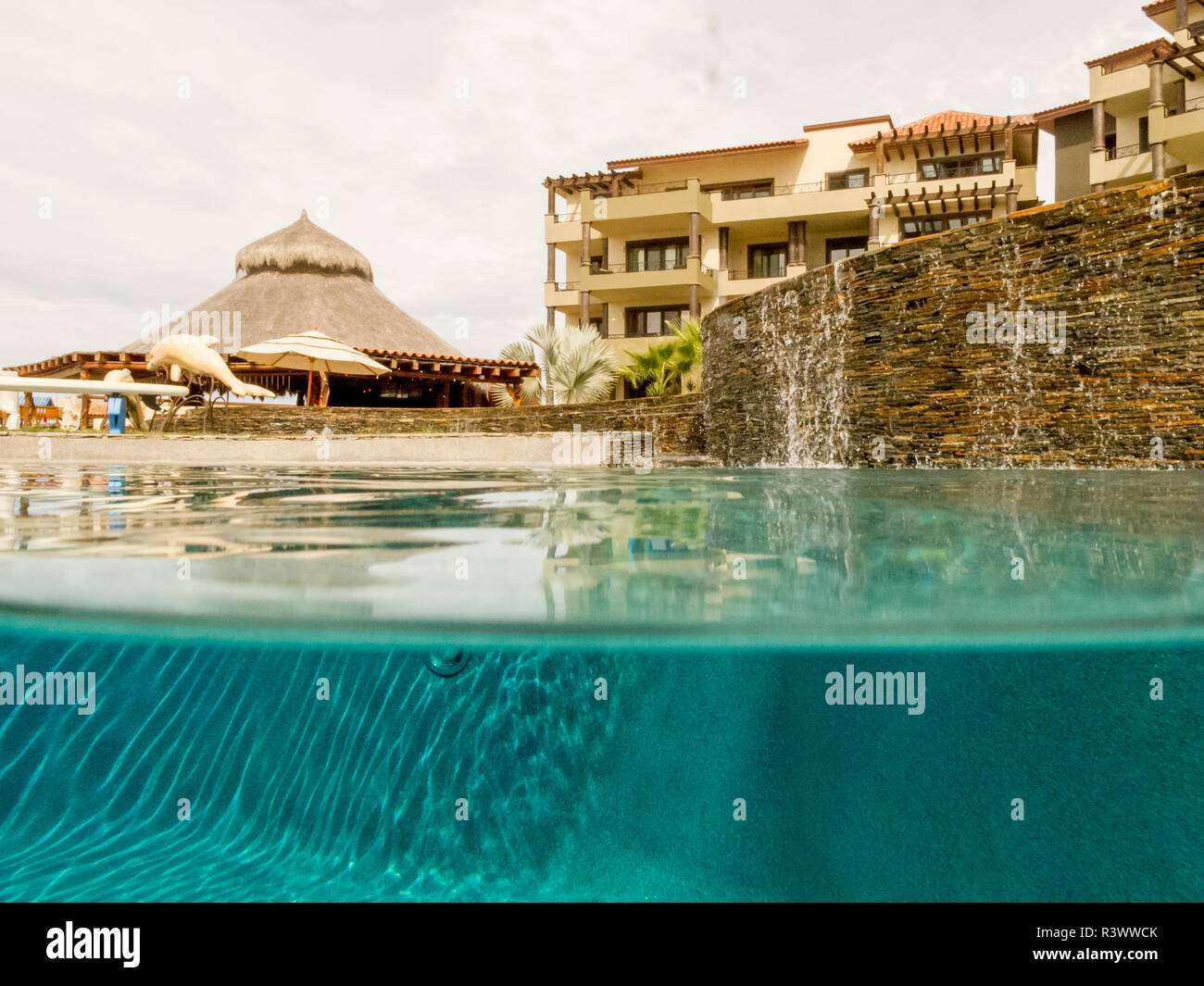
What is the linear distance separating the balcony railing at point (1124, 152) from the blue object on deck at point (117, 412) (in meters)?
29.4

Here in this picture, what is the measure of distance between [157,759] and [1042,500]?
4.95 meters

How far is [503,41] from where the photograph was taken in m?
20.8

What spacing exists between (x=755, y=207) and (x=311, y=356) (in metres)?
18.8

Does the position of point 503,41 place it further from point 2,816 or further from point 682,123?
point 2,816

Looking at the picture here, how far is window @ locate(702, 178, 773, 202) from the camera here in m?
32.6

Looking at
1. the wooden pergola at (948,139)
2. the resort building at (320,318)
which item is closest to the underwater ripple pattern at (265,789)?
the resort building at (320,318)

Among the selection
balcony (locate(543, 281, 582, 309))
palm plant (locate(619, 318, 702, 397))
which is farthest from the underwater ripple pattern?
balcony (locate(543, 281, 582, 309))

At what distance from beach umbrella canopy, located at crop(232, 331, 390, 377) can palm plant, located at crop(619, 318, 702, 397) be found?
863 cm

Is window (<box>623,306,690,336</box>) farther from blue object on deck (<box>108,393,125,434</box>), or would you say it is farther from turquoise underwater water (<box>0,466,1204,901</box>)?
turquoise underwater water (<box>0,466,1204,901</box>)

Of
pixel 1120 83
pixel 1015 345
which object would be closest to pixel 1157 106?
pixel 1120 83

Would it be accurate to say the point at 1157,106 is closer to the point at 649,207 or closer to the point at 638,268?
the point at 649,207

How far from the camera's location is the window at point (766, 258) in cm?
3256

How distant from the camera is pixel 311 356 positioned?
1906 centimetres
